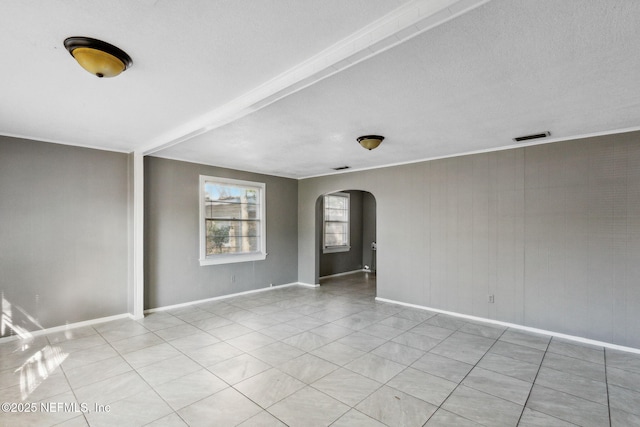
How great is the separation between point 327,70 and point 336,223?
6.83m

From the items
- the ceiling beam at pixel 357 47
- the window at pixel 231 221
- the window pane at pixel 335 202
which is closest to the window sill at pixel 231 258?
the window at pixel 231 221

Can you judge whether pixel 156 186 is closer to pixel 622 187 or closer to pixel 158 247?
pixel 158 247

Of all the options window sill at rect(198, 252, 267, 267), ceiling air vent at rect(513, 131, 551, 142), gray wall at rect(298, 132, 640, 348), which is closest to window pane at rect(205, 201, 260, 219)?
window sill at rect(198, 252, 267, 267)

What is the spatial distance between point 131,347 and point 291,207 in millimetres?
4373

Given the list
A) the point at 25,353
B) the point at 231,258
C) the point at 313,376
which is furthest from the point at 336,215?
the point at 25,353

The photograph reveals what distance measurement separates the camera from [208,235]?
230 inches

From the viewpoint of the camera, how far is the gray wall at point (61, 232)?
394cm

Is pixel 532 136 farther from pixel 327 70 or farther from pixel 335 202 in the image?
pixel 335 202

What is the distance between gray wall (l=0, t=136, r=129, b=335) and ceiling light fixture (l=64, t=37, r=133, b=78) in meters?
3.08

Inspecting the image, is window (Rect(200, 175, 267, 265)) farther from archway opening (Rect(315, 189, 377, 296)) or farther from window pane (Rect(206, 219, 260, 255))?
archway opening (Rect(315, 189, 377, 296))

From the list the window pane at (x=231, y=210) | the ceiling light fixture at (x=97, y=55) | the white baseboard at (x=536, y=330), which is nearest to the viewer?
the ceiling light fixture at (x=97, y=55)

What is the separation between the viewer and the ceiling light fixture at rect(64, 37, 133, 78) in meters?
1.87

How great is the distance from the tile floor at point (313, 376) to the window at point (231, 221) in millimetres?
1628

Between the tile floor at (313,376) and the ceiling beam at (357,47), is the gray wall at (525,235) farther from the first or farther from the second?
the ceiling beam at (357,47)
